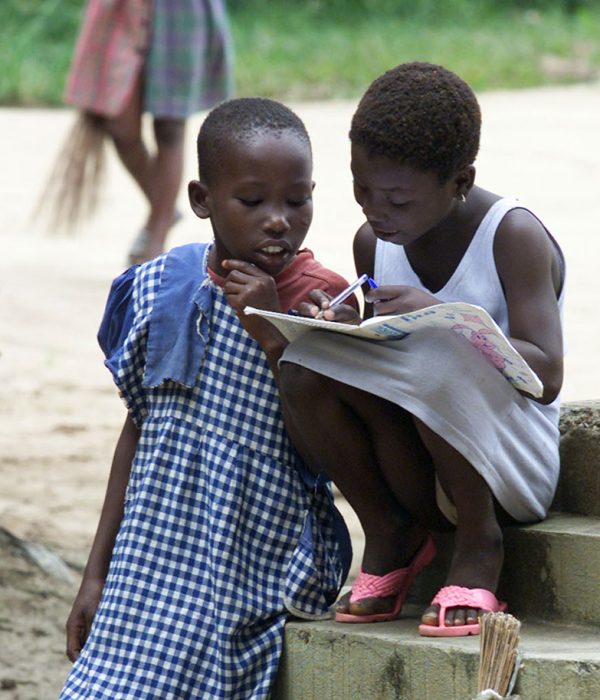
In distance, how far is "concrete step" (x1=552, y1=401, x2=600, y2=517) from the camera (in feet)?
8.71

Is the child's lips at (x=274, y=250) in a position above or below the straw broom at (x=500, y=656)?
above

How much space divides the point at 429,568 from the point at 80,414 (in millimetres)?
2479

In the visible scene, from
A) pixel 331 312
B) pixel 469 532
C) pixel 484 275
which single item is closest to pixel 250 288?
pixel 331 312

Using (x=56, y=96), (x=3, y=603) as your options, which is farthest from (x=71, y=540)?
(x=56, y=96)

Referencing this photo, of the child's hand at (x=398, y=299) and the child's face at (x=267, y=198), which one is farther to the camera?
the child's face at (x=267, y=198)

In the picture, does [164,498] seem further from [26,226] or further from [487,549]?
[26,226]

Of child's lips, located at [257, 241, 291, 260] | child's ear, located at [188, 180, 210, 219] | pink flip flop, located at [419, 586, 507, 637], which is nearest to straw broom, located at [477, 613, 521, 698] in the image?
pink flip flop, located at [419, 586, 507, 637]

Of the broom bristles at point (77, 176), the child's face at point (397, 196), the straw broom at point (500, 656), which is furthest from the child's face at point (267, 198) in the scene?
the broom bristles at point (77, 176)

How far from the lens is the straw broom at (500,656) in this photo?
2.16m

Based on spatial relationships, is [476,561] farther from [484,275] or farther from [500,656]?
[484,275]

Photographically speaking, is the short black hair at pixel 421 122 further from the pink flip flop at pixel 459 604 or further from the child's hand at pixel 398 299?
the pink flip flop at pixel 459 604

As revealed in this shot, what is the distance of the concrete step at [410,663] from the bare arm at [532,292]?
0.38 metres

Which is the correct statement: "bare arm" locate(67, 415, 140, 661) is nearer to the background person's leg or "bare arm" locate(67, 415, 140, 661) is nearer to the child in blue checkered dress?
the child in blue checkered dress

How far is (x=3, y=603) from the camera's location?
11.0 feet
